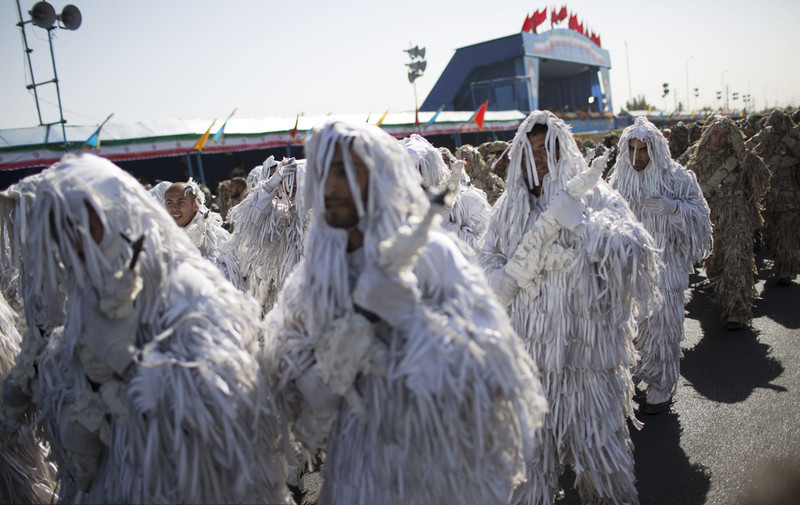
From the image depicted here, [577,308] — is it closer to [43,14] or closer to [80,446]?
[80,446]

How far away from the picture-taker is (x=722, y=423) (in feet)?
14.3

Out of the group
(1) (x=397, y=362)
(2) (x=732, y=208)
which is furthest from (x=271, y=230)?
(2) (x=732, y=208)

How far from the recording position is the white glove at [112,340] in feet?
5.65

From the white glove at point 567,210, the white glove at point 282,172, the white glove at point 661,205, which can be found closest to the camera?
the white glove at point 567,210

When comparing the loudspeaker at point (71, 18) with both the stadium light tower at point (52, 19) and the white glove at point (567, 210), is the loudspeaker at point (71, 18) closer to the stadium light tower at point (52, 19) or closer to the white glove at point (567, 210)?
the stadium light tower at point (52, 19)

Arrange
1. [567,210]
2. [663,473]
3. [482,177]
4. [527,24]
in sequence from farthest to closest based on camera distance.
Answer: [527,24] < [482,177] < [663,473] < [567,210]

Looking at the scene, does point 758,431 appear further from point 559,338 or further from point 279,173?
point 279,173

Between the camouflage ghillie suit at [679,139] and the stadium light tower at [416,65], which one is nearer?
the camouflage ghillie suit at [679,139]

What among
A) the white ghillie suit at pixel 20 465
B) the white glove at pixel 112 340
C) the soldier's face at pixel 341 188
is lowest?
the white ghillie suit at pixel 20 465

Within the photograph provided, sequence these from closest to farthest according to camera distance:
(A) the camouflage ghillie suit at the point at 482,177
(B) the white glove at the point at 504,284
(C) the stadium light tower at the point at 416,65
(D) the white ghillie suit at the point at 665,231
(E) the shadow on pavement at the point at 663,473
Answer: (B) the white glove at the point at 504,284 < (E) the shadow on pavement at the point at 663,473 < (D) the white ghillie suit at the point at 665,231 < (A) the camouflage ghillie suit at the point at 482,177 < (C) the stadium light tower at the point at 416,65

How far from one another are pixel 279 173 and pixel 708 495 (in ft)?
12.4

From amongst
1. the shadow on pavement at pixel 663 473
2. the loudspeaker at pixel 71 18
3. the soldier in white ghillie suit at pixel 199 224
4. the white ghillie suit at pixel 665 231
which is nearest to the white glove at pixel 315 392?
the shadow on pavement at pixel 663 473

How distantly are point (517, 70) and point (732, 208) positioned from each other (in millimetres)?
33568

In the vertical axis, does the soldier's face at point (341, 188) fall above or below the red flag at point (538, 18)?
below
